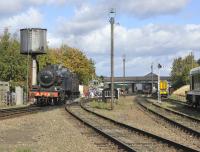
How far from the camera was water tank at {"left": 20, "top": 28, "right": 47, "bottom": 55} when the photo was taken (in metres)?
60.0

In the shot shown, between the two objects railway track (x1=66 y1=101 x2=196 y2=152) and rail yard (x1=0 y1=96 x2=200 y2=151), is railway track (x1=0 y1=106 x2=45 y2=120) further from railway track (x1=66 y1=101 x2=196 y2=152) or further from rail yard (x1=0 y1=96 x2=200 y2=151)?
railway track (x1=66 y1=101 x2=196 y2=152)

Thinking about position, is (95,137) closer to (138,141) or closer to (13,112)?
(138,141)

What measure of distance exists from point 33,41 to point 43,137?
4253cm

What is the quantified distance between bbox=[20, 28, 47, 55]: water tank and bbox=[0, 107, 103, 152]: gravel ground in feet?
115

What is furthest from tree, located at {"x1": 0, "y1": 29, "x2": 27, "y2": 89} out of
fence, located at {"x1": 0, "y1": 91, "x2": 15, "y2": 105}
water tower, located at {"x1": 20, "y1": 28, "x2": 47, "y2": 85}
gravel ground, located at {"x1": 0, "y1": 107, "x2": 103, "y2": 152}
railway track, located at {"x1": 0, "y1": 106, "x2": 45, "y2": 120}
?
gravel ground, located at {"x1": 0, "y1": 107, "x2": 103, "y2": 152}

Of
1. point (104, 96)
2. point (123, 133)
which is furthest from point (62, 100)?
point (123, 133)

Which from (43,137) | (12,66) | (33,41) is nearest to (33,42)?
(33,41)

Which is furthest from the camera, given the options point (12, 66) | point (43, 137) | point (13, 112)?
point (12, 66)

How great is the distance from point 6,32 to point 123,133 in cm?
6606

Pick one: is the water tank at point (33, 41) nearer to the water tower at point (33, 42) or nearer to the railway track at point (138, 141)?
the water tower at point (33, 42)

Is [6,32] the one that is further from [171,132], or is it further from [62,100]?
[171,132]

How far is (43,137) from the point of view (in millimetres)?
18250

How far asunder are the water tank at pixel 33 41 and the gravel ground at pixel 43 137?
35179 millimetres

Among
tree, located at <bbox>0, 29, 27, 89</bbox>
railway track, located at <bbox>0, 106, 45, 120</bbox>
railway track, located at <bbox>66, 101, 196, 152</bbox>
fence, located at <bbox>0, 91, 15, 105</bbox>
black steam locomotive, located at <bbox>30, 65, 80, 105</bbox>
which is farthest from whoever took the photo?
tree, located at <bbox>0, 29, 27, 89</bbox>
